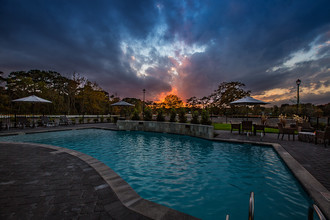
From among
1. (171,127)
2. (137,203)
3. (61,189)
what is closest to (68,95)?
(171,127)

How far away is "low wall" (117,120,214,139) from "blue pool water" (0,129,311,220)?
2.91 metres

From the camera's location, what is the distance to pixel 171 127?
11.7 m

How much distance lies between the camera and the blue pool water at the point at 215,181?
285cm

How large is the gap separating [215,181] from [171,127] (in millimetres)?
7814

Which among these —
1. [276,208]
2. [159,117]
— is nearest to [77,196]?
[276,208]

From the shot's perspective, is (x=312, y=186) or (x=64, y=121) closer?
(x=312, y=186)

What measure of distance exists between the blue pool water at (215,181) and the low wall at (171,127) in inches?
114

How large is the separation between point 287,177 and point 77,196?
539cm

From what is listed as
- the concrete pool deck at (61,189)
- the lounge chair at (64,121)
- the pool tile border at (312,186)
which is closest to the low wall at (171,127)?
the pool tile border at (312,186)

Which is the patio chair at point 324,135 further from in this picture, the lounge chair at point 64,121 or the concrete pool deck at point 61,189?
the lounge chair at point 64,121

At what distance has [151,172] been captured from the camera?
447 centimetres

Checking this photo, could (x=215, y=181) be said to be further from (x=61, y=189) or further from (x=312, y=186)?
(x=61, y=189)

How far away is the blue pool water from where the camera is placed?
2.85 metres

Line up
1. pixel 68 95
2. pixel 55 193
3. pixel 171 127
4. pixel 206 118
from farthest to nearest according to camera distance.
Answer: pixel 68 95, pixel 171 127, pixel 206 118, pixel 55 193
